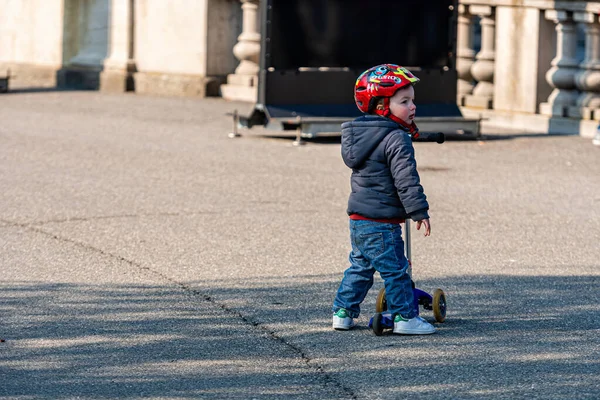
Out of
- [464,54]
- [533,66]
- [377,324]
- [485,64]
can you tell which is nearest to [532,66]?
[533,66]

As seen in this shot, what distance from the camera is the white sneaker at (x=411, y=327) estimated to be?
6516 mm

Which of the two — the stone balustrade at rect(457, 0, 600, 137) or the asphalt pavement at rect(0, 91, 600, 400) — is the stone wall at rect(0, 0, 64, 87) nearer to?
the stone balustrade at rect(457, 0, 600, 137)

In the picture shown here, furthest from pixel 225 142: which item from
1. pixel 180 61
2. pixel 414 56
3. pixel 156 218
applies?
pixel 180 61

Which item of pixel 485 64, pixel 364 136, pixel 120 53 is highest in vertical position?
pixel 120 53

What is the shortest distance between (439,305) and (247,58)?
14305 mm

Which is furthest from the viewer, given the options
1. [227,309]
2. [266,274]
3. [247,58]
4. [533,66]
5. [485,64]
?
[247,58]

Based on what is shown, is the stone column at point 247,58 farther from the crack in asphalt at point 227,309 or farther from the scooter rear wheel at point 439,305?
the scooter rear wheel at point 439,305

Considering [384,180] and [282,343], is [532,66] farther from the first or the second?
[282,343]

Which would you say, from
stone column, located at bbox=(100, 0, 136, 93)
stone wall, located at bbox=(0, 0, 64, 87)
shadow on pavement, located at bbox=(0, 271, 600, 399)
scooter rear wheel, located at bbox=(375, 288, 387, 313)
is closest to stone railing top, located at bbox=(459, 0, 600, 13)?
stone column, located at bbox=(100, 0, 136, 93)

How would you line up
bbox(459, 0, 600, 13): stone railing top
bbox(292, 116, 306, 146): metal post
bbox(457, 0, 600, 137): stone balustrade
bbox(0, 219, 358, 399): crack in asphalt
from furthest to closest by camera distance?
bbox(457, 0, 600, 137): stone balustrade → bbox(459, 0, 600, 13): stone railing top → bbox(292, 116, 306, 146): metal post → bbox(0, 219, 358, 399): crack in asphalt

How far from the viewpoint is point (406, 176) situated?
250 inches

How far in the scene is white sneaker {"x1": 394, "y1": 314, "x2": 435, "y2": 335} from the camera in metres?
6.52

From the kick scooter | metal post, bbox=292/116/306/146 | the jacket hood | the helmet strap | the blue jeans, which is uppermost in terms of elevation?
the helmet strap

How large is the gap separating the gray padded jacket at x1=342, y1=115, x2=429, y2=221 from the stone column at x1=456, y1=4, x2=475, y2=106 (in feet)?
39.7
